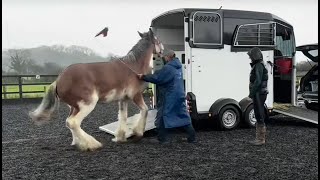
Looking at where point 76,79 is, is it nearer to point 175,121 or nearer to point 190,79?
point 175,121

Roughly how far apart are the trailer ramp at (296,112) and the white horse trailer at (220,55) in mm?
169

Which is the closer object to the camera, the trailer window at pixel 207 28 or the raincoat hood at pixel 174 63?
Answer: the raincoat hood at pixel 174 63

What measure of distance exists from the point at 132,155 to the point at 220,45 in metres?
3.08

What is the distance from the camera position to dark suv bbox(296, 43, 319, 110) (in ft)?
30.3

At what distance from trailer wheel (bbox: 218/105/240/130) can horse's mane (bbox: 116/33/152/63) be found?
6.50 feet

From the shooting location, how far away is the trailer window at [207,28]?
279 inches

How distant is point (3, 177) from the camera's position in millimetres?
4406

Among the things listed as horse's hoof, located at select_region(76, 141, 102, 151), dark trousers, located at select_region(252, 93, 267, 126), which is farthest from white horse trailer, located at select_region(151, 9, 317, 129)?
horse's hoof, located at select_region(76, 141, 102, 151)

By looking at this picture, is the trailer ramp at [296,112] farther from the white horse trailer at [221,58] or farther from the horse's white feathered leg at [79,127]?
the horse's white feathered leg at [79,127]

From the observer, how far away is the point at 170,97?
6156mm

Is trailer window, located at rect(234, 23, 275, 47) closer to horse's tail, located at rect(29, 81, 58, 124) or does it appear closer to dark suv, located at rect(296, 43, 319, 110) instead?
dark suv, located at rect(296, 43, 319, 110)

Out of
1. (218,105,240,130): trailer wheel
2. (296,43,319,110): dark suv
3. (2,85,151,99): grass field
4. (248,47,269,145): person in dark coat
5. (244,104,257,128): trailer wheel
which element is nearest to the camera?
(248,47,269,145): person in dark coat

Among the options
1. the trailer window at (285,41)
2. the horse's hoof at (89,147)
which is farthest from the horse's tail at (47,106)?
the trailer window at (285,41)

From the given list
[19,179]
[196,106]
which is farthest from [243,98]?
[19,179]
